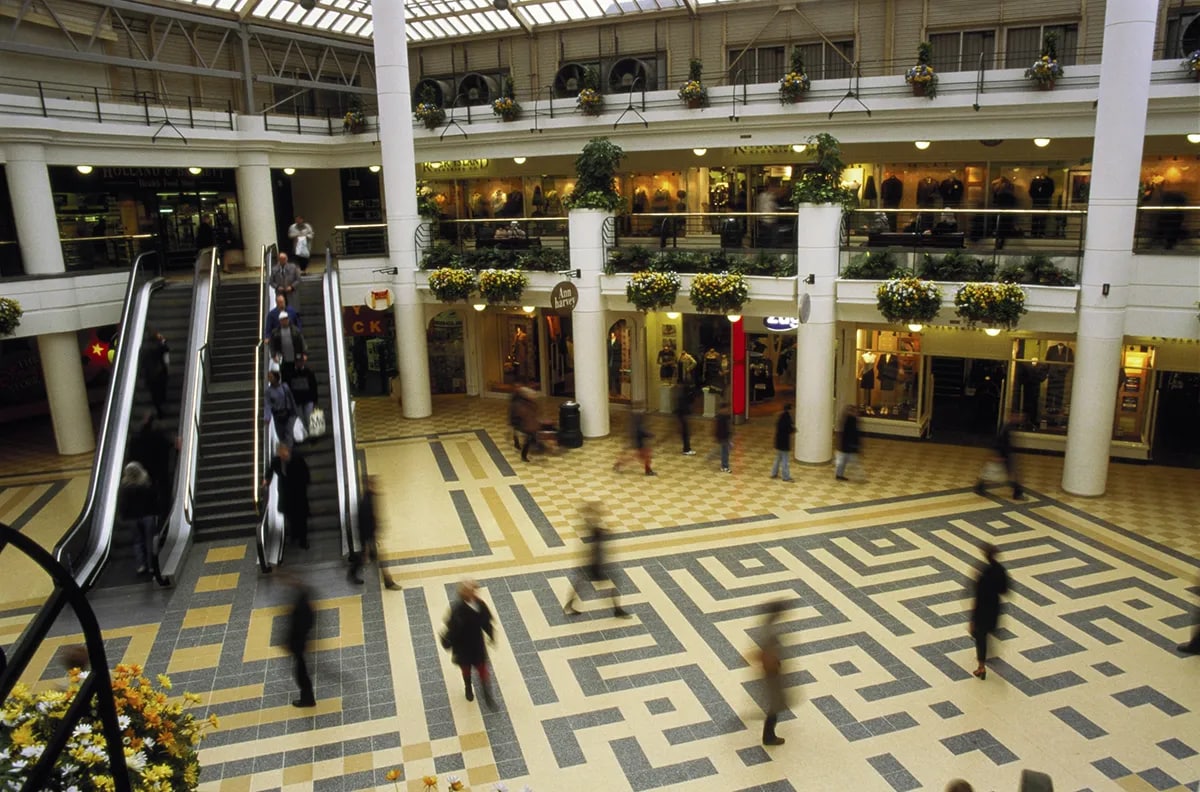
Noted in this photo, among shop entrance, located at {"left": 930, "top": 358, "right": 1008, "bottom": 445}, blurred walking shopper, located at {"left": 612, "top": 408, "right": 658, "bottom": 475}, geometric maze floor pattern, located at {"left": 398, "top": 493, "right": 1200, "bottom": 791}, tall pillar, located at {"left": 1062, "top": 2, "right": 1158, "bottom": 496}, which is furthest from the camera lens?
shop entrance, located at {"left": 930, "top": 358, "right": 1008, "bottom": 445}

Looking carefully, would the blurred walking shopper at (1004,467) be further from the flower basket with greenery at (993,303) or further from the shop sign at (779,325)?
the shop sign at (779,325)

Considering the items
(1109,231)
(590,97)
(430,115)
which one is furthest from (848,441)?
(430,115)

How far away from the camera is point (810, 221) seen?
1469cm

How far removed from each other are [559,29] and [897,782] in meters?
20.9

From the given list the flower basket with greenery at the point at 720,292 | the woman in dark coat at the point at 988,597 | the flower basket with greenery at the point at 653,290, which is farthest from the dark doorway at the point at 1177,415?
the woman in dark coat at the point at 988,597

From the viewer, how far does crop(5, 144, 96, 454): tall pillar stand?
16.0 meters

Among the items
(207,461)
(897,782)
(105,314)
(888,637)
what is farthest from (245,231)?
(897,782)

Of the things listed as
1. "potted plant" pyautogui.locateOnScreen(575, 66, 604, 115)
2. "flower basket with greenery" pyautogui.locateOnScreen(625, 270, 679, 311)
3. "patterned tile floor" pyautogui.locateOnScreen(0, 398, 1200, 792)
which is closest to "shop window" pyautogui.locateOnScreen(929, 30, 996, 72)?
"potted plant" pyautogui.locateOnScreen(575, 66, 604, 115)

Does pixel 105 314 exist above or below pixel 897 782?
above

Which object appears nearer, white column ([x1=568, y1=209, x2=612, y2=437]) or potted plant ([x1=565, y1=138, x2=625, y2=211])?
potted plant ([x1=565, y1=138, x2=625, y2=211])

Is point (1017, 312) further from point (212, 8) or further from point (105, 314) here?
point (212, 8)

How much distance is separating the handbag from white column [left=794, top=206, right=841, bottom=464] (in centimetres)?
823

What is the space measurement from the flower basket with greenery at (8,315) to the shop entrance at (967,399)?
56.2 feet

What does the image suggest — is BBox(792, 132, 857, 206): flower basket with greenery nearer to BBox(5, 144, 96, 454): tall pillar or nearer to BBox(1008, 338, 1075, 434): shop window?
BBox(1008, 338, 1075, 434): shop window
